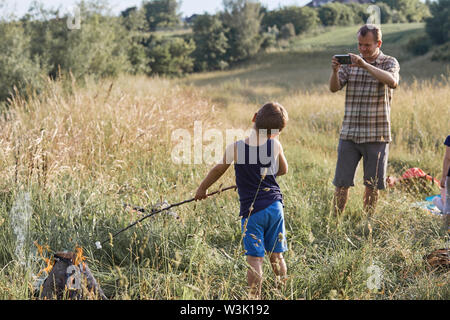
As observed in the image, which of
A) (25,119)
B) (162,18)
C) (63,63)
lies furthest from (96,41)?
(162,18)

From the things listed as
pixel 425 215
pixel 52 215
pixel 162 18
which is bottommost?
pixel 425 215

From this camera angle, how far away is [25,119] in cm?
637

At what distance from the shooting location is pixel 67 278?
236 centimetres

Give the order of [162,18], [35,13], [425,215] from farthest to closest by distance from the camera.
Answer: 1. [162,18]
2. [35,13]
3. [425,215]

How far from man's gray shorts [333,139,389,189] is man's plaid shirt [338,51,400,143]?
0.27ft

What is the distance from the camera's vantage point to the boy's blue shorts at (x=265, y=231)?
2584 millimetres

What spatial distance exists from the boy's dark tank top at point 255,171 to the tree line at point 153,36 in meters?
5.19

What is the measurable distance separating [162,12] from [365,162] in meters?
47.5

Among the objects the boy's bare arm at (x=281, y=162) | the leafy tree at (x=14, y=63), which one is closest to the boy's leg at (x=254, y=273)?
the boy's bare arm at (x=281, y=162)

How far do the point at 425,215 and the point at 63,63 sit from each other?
39.5ft

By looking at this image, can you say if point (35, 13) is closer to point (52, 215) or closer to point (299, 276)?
point (52, 215)

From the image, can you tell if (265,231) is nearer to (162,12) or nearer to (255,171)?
(255,171)

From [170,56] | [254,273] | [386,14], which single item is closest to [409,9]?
[386,14]

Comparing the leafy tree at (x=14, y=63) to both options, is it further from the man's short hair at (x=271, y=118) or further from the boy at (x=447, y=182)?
the boy at (x=447, y=182)
